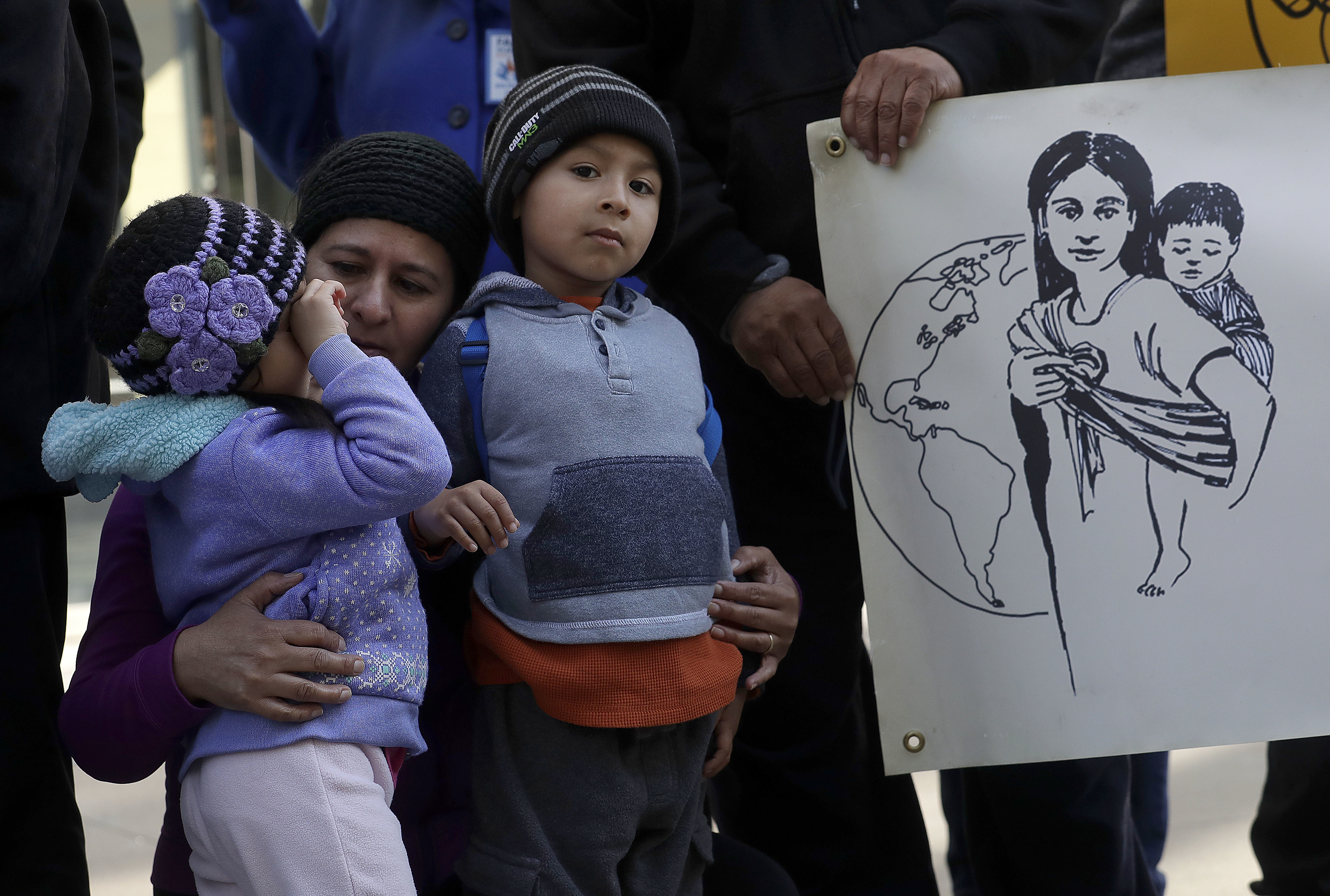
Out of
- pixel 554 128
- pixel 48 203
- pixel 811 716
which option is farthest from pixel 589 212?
pixel 811 716

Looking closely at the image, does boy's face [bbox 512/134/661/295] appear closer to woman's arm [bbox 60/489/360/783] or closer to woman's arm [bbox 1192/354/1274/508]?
woman's arm [bbox 60/489/360/783]

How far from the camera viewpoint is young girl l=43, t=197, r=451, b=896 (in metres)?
0.98

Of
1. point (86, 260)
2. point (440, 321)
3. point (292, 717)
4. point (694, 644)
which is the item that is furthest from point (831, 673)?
point (86, 260)

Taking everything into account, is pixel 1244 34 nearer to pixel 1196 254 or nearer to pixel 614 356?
pixel 1196 254

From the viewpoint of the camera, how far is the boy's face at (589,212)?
122cm

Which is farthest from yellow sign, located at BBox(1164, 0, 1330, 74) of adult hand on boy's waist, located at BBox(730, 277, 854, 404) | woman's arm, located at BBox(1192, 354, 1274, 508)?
adult hand on boy's waist, located at BBox(730, 277, 854, 404)

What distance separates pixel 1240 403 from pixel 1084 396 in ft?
0.59

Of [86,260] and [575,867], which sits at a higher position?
[86,260]

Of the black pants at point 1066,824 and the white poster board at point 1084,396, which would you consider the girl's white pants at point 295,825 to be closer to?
the white poster board at point 1084,396

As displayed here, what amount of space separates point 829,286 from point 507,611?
0.55 m

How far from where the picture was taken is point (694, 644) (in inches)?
47.1

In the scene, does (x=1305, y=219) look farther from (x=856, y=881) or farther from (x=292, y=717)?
(x=292, y=717)

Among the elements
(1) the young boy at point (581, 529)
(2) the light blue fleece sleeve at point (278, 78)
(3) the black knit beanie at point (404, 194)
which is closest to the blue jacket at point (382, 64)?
(2) the light blue fleece sleeve at point (278, 78)

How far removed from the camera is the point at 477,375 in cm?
119
